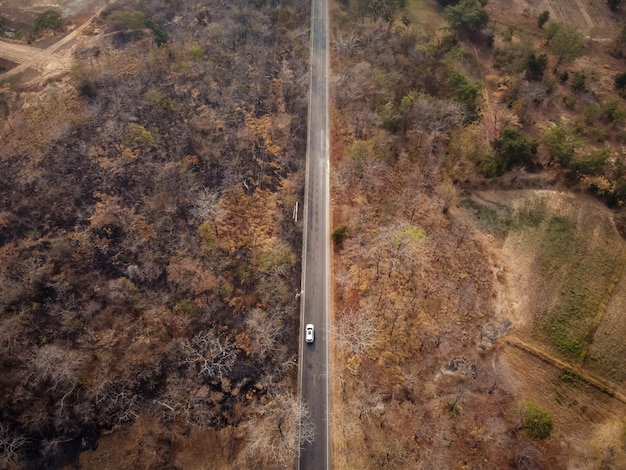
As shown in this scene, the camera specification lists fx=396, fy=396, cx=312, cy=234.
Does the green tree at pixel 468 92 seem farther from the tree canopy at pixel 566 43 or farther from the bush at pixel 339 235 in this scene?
the bush at pixel 339 235

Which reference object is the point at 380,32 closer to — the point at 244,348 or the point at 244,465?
the point at 244,348

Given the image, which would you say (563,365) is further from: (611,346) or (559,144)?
(559,144)

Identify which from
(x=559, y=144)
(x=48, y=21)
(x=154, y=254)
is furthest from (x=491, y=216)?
(x=48, y=21)

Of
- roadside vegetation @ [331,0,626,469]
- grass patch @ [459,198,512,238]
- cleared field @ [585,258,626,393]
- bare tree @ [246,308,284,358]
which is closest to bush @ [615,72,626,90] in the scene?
roadside vegetation @ [331,0,626,469]

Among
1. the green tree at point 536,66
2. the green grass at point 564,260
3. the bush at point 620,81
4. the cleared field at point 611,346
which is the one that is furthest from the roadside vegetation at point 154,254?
the bush at point 620,81

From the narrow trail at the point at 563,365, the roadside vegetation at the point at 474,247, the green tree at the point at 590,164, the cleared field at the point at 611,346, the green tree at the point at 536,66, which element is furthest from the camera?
the green tree at the point at 536,66

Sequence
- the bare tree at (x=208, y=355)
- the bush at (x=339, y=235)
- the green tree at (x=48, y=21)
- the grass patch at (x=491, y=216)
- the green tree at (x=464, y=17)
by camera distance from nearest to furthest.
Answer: the bare tree at (x=208, y=355), the bush at (x=339, y=235), the grass patch at (x=491, y=216), the green tree at (x=48, y=21), the green tree at (x=464, y=17)

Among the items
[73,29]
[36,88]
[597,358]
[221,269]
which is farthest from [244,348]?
[73,29]
